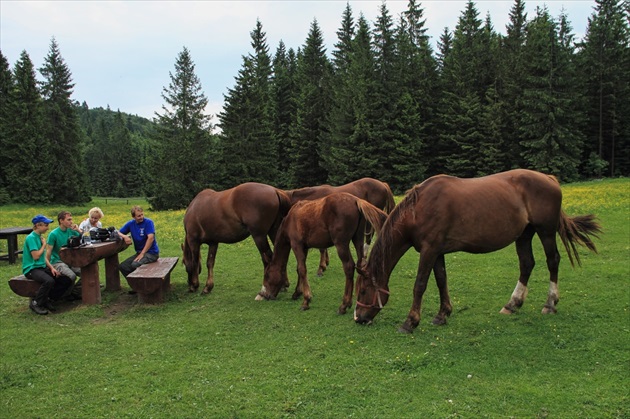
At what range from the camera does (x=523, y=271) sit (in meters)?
6.80

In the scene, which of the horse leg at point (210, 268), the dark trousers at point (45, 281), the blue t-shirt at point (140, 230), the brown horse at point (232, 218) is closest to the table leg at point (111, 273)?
the blue t-shirt at point (140, 230)

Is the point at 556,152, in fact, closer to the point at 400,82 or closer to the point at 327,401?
the point at 400,82

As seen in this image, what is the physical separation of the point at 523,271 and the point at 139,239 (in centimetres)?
735

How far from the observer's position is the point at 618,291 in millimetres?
7371

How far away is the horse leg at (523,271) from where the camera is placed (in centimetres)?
668

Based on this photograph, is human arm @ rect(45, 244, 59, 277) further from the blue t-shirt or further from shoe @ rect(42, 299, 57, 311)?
the blue t-shirt

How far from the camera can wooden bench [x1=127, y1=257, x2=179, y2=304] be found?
7.36 metres

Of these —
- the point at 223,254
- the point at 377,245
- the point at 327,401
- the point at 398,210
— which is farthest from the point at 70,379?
the point at 223,254

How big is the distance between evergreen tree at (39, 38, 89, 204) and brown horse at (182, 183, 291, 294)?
41969mm

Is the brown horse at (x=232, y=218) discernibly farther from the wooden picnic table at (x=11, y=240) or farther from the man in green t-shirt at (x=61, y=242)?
the wooden picnic table at (x=11, y=240)

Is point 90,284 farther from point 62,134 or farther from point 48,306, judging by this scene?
point 62,134

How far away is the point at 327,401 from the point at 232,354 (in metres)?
1.75

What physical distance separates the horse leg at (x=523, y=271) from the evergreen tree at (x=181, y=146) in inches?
1397

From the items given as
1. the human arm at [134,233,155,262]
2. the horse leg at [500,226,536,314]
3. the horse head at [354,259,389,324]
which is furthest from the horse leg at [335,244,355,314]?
the human arm at [134,233,155,262]
